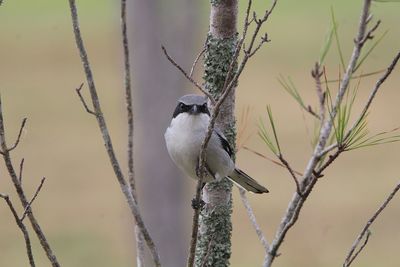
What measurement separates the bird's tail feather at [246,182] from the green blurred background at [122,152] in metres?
2.70

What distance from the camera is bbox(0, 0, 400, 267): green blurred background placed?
39.5 feet

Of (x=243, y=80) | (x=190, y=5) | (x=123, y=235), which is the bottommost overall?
(x=123, y=235)

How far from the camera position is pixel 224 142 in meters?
3.35

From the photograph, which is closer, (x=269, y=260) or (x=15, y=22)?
(x=269, y=260)

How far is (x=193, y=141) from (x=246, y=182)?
0.39 m

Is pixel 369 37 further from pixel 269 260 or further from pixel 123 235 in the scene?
pixel 123 235

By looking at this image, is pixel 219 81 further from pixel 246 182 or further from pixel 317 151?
pixel 246 182

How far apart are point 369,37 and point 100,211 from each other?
467 inches

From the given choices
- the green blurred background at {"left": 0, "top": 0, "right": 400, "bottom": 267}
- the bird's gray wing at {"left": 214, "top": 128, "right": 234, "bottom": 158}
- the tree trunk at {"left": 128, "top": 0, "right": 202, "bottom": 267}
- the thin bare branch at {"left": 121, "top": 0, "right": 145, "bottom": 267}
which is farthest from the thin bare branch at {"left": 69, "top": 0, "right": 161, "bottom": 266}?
the tree trunk at {"left": 128, "top": 0, "right": 202, "bottom": 267}

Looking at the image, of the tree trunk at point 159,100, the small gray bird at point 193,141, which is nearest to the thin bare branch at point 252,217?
the small gray bird at point 193,141

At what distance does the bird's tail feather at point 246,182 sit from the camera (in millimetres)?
3859

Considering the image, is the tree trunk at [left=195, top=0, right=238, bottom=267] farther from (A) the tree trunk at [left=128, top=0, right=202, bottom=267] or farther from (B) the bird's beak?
(A) the tree trunk at [left=128, top=0, right=202, bottom=267]

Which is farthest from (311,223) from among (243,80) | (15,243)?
(243,80)

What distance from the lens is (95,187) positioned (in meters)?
15.0
